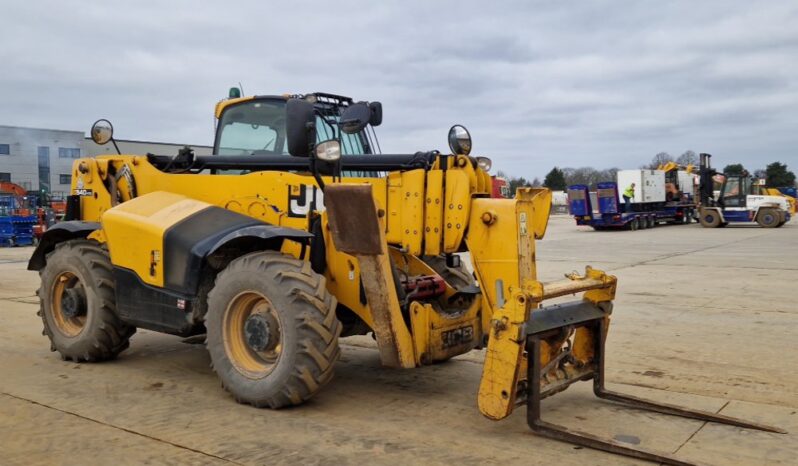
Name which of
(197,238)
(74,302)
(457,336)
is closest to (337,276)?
(457,336)

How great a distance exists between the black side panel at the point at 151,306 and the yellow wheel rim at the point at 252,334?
50 centimetres

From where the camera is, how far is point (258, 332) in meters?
5.00

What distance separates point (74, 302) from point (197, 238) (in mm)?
1794

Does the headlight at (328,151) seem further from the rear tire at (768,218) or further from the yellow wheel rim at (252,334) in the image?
the rear tire at (768,218)

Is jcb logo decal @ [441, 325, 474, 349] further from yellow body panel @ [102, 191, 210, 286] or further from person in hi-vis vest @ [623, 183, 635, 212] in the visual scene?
person in hi-vis vest @ [623, 183, 635, 212]

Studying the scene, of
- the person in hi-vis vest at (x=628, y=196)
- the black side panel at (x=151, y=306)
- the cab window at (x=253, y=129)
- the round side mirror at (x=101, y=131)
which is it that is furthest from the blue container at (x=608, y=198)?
the black side panel at (x=151, y=306)

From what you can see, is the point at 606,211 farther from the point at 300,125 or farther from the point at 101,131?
the point at 300,125

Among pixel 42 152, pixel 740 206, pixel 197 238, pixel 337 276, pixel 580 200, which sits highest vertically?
pixel 42 152

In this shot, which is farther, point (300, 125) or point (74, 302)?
point (74, 302)

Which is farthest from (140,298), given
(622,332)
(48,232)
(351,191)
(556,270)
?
(556,270)

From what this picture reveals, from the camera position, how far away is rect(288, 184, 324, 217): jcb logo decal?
5512mm

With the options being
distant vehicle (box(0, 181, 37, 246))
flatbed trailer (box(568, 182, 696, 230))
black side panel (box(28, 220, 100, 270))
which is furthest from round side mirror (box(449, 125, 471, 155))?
flatbed trailer (box(568, 182, 696, 230))

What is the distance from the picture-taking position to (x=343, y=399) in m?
5.32

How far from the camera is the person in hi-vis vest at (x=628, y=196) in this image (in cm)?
3394
